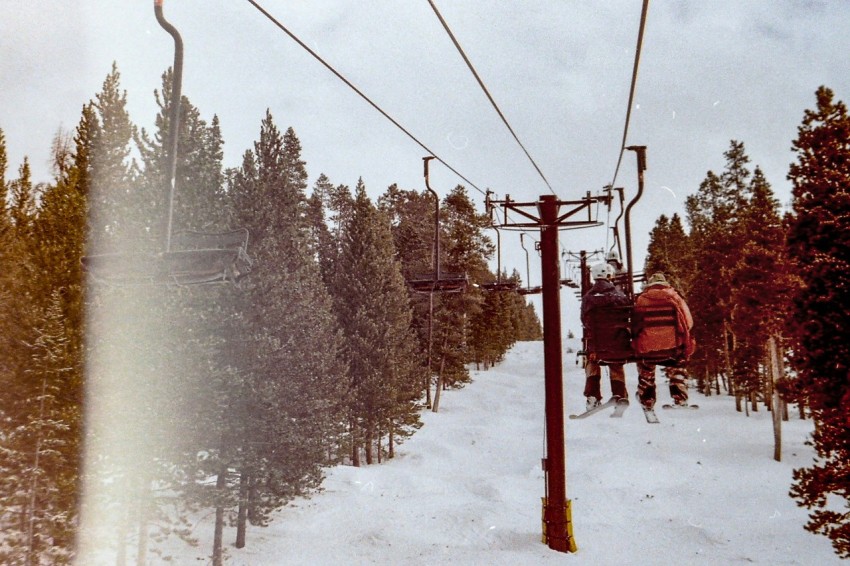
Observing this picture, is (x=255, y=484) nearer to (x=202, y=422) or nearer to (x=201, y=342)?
(x=202, y=422)

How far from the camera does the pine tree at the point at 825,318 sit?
43.1 feet

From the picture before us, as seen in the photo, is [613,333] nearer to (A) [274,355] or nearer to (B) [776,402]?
(A) [274,355]

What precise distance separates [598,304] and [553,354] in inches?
232

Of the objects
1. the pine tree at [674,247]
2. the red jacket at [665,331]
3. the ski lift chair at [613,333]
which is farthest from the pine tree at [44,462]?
the pine tree at [674,247]

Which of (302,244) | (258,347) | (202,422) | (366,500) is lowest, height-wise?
(366,500)

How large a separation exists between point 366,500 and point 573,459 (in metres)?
11.9

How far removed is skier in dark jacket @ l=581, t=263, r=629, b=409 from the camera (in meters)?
8.84

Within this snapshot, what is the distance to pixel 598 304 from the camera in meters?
8.81

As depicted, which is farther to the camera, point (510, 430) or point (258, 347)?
point (510, 430)

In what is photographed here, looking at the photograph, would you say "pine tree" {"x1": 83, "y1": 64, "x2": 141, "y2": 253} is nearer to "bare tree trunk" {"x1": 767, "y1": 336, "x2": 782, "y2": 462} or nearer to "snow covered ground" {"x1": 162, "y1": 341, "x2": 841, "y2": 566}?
"snow covered ground" {"x1": 162, "y1": 341, "x2": 841, "y2": 566}

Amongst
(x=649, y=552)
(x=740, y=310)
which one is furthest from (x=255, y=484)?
(x=740, y=310)

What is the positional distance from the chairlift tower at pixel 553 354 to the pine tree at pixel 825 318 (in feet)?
19.2

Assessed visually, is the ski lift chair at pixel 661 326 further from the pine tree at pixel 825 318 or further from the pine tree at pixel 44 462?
the pine tree at pixel 44 462

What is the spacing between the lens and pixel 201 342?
1527cm
